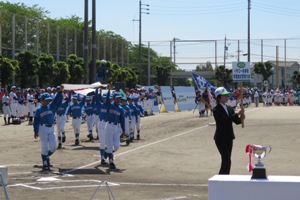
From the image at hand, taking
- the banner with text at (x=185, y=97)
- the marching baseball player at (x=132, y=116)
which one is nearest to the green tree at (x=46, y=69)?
the banner with text at (x=185, y=97)

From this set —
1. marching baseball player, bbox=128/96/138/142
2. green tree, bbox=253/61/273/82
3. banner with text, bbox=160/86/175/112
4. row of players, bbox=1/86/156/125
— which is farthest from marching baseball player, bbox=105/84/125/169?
green tree, bbox=253/61/273/82

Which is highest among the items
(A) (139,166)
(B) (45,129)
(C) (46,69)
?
(C) (46,69)

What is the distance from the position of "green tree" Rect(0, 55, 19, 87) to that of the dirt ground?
48.9ft

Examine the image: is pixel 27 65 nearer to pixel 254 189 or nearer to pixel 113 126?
pixel 113 126

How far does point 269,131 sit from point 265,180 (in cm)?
2242

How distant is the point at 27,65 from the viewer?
1795 inches

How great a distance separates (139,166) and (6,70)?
2736 centimetres

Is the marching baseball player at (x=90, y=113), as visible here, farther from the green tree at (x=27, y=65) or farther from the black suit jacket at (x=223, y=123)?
the green tree at (x=27, y=65)

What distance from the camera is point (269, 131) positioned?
27703 millimetres

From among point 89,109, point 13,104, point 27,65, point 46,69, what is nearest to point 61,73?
point 46,69

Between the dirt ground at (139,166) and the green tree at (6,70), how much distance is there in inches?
587

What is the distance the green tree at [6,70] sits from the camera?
41094mm

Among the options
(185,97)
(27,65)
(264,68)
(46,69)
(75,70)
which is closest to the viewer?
(27,65)

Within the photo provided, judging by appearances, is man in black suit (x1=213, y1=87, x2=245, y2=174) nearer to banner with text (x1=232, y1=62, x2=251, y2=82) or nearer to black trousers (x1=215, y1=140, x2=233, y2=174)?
black trousers (x1=215, y1=140, x2=233, y2=174)
